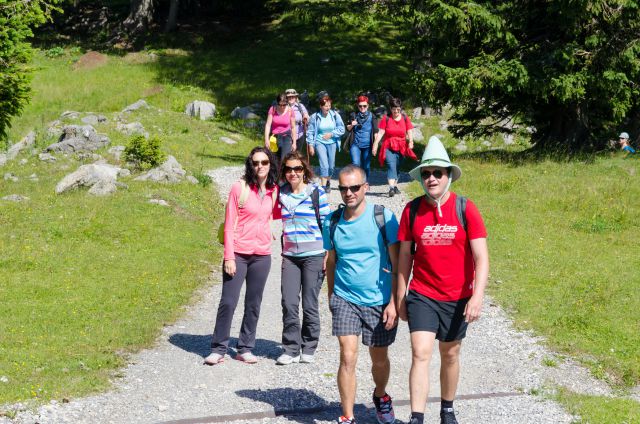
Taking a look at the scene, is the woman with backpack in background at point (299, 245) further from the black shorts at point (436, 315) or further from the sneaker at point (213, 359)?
the black shorts at point (436, 315)

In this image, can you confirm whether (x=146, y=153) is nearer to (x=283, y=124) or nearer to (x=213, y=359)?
(x=283, y=124)

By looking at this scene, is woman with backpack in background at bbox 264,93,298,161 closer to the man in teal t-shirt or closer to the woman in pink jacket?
the woman in pink jacket

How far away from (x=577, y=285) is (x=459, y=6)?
1027 centimetres

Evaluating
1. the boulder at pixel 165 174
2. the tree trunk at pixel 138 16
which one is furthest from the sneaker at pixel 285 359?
the tree trunk at pixel 138 16

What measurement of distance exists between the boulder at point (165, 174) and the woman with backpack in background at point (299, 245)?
1074cm

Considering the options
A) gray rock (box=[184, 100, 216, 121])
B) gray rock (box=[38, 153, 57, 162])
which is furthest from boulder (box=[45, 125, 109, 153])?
gray rock (box=[184, 100, 216, 121])

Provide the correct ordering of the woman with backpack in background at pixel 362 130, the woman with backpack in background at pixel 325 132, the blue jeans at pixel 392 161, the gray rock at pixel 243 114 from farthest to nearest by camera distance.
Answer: the gray rock at pixel 243 114
the blue jeans at pixel 392 161
the woman with backpack in background at pixel 362 130
the woman with backpack in background at pixel 325 132

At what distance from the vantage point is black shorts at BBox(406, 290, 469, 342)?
6.52 m

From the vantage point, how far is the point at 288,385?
8.47 m

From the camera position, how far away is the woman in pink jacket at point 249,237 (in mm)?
8805

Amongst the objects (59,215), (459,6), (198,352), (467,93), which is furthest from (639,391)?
(459,6)

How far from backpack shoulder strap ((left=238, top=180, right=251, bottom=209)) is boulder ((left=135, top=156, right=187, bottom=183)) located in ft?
34.7

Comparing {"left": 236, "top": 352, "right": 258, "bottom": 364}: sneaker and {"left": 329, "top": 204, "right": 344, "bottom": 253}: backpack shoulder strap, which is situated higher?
{"left": 329, "top": 204, "right": 344, "bottom": 253}: backpack shoulder strap

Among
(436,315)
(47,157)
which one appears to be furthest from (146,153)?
(436,315)
